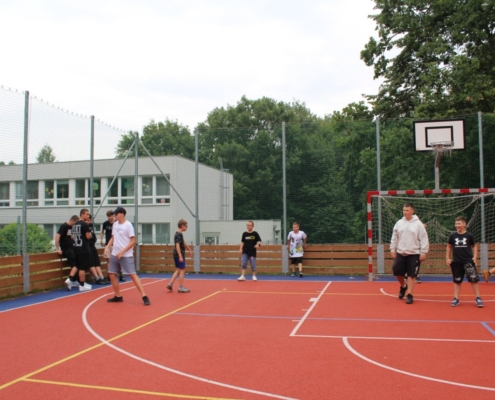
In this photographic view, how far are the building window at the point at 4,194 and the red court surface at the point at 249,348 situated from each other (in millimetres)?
3055

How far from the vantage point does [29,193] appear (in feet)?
43.0

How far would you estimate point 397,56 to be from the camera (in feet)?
72.5

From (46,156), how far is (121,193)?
10.8 meters

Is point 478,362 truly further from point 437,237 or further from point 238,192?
point 238,192

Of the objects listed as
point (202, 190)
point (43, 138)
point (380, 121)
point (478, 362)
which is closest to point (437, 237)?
point (380, 121)

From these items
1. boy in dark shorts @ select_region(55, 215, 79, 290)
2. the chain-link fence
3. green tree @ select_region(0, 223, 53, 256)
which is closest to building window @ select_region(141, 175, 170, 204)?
the chain-link fence

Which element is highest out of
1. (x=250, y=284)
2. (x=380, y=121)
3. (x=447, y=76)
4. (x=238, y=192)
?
(x=447, y=76)

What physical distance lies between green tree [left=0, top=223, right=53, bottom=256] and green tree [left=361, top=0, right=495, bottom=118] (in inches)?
524

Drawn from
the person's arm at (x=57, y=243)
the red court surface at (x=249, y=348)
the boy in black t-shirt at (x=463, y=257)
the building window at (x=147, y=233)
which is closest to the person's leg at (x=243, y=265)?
the red court surface at (x=249, y=348)

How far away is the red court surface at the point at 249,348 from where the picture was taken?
493cm

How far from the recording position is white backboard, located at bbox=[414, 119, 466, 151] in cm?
1398

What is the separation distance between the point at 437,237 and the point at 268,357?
10.9 meters

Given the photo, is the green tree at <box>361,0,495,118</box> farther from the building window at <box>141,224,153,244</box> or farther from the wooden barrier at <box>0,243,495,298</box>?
the building window at <box>141,224,153,244</box>

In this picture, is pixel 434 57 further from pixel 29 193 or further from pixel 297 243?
pixel 29 193
